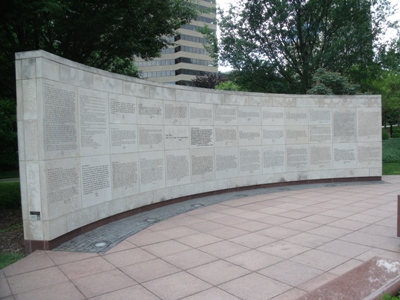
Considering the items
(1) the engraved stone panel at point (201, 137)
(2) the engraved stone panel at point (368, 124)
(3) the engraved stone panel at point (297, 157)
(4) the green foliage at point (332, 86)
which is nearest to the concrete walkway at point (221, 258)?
(1) the engraved stone panel at point (201, 137)

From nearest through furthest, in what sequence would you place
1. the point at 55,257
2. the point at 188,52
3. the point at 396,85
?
the point at 55,257 → the point at 396,85 → the point at 188,52

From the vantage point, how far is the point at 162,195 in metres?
9.35

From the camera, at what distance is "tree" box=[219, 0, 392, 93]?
19.3 meters

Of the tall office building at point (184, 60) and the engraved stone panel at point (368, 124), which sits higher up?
the tall office building at point (184, 60)

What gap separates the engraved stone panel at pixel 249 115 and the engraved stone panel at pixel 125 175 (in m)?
4.66

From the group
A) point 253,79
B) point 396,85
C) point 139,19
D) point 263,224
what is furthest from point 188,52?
point 263,224

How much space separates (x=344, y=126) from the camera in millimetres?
13188

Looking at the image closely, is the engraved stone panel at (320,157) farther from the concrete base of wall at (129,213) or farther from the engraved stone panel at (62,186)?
the engraved stone panel at (62,186)

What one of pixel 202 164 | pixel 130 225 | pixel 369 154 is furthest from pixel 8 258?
pixel 369 154

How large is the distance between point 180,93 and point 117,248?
535 cm

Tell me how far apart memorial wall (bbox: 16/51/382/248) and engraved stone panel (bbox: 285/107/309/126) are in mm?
39

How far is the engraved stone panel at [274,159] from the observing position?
12273 mm

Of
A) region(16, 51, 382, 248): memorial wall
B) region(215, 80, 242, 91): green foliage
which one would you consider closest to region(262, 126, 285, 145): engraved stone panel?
region(16, 51, 382, 248): memorial wall

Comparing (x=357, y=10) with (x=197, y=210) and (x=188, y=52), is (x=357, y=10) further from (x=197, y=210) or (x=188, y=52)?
(x=188, y=52)
